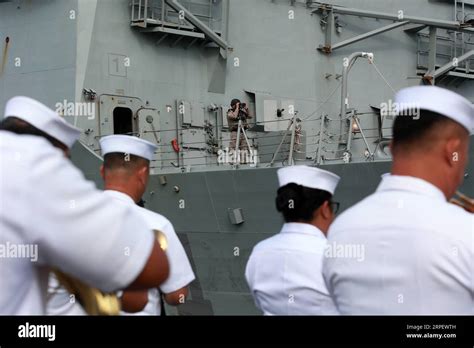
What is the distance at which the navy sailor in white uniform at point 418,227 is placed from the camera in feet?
5.87

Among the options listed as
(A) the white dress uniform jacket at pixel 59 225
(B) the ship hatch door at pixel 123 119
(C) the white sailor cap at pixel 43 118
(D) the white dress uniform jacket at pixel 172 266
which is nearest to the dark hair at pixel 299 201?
(D) the white dress uniform jacket at pixel 172 266

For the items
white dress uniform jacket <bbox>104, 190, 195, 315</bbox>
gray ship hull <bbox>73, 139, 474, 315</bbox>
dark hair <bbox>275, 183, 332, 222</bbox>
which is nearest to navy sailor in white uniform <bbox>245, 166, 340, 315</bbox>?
dark hair <bbox>275, 183, 332, 222</bbox>

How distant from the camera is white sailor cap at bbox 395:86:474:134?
1.91 m

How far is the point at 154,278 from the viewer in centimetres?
154

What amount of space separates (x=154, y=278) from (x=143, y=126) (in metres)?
8.97

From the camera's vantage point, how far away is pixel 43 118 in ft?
5.55

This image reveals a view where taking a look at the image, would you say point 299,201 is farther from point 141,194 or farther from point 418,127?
point 418,127

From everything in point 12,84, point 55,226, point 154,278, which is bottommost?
point 154,278

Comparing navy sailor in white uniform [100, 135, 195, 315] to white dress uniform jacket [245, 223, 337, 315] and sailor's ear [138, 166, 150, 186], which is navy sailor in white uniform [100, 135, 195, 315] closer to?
sailor's ear [138, 166, 150, 186]

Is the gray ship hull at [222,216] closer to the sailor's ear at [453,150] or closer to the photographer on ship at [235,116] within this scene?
the photographer on ship at [235,116]

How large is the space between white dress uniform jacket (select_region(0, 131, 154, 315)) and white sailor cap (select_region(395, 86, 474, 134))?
0.83 metres

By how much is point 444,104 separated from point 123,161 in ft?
6.27
